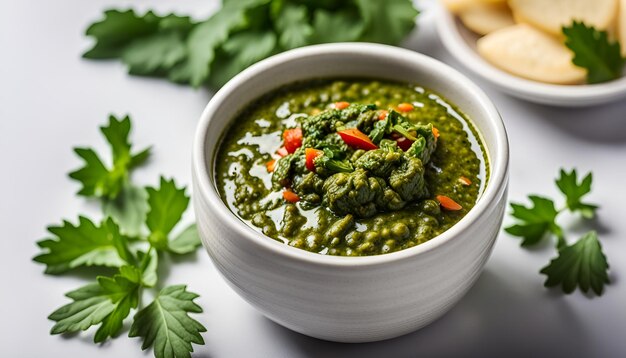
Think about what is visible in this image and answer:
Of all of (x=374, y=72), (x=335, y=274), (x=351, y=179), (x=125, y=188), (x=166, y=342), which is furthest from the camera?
(x=125, y=188)

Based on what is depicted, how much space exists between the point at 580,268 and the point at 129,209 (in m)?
1.92

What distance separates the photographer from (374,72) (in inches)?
139

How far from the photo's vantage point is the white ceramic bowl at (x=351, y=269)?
2.66 metres

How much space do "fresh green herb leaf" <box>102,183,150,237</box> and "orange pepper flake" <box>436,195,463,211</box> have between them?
4.51 ft

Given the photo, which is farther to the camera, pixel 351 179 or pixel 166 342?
pixel 166 342

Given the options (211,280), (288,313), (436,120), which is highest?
(436,120)

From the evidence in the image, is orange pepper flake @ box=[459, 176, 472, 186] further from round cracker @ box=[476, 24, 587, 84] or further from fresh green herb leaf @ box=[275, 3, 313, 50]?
fresh green herb leaf @ box=[275, 3, 313, 50]

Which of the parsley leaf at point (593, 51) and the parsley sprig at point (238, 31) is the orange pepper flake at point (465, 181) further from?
the parsley sprig at point (238, 31)

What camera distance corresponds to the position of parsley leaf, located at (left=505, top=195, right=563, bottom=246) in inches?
137

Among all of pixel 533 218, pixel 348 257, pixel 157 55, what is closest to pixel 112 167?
pixel 157 55

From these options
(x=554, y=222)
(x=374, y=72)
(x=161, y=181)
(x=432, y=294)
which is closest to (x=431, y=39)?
(x=374, y=72)

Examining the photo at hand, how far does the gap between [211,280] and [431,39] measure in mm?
1942

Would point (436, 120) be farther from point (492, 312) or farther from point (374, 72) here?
point (492, 312)

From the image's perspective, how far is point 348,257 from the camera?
2.67m
